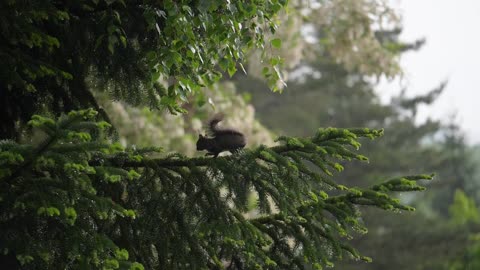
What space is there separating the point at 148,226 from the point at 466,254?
21.4m

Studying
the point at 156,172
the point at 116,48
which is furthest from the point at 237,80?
the point at 156,172

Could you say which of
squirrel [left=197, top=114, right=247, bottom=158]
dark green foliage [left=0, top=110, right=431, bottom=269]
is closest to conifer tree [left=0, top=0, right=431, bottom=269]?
dark green foliage [left=0, top=110, right=431, bottom=269]

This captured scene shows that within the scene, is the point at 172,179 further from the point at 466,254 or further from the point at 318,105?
the point at 318,105

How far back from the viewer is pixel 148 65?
403 cm

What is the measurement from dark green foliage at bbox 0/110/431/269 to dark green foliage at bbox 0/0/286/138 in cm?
39

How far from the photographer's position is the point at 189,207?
147 inches

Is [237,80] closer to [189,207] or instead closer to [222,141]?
[222,141]

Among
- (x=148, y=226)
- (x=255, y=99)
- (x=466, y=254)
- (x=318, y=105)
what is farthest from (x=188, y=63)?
(x=318, y=105)

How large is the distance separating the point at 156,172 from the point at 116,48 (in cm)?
71

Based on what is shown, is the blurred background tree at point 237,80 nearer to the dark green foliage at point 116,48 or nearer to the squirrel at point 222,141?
the dark green foliage at point 116,48

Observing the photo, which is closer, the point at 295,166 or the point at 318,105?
the point at 295,166

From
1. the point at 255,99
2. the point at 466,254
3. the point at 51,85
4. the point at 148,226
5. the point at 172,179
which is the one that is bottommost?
the point at 148,226

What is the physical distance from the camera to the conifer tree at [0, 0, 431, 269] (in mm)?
3225

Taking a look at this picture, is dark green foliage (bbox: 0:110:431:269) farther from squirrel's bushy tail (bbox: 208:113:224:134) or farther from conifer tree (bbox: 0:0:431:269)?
squirrel's bushy tail (bbox: 208:113:224:134)
